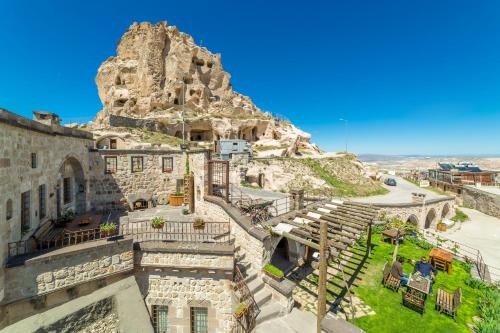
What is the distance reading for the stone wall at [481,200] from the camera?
1280 inches

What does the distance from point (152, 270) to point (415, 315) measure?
11.8 meters

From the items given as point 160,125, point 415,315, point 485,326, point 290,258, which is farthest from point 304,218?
point 160,125

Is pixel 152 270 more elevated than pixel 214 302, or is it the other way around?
pixel 152 270

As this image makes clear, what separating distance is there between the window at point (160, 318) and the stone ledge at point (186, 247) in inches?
116

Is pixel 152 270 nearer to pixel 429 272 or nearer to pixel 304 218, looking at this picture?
pixel 304 218

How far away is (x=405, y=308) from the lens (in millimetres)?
9836

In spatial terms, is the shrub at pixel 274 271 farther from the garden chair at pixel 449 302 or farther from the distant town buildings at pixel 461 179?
the distant town buildings at pixel 461 179

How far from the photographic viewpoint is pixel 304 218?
39.8ft

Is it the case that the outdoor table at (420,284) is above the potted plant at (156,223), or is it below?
below

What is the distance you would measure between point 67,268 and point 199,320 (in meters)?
5.87

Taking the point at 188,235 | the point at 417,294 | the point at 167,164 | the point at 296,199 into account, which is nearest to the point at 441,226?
the point at 417,294

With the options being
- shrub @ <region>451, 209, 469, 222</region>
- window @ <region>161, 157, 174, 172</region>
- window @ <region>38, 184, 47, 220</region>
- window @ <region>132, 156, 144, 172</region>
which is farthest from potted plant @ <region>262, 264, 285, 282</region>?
shrub @ <region>451, 209, 469, 222</region>

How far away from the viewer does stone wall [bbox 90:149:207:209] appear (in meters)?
16.1


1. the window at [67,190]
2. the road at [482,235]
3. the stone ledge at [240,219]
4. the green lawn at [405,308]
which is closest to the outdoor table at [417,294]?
the green lawn at [405,308]
